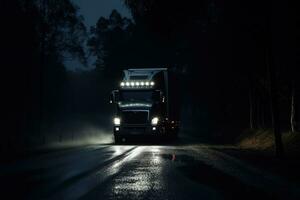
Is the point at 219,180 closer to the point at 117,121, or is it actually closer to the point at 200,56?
the point at 117,121

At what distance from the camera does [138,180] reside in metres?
14.2

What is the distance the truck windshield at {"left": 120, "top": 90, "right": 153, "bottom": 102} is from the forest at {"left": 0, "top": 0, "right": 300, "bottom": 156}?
3.59ft

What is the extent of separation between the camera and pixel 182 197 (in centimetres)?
1116

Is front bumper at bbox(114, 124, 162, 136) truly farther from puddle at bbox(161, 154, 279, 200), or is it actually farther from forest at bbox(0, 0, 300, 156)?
puddle at bbox(161, 154, 279, 200)

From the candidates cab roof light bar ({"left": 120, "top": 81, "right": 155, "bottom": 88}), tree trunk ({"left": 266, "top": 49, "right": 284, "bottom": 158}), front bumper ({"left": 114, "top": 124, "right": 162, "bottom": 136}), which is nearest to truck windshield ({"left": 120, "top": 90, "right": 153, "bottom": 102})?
cab roof light bar ({"left": 120, "top": 81, "right": 155, "bottom": 88})

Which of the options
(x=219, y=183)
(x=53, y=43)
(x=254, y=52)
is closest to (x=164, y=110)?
(x=254, y=52)

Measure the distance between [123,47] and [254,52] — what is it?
5350cm

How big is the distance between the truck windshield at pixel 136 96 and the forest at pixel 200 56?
3.59 ft

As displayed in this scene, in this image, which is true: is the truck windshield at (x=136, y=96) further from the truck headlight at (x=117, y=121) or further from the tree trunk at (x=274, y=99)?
the tree trunk at (x=274, y=99)

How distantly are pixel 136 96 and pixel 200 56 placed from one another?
58.9 feet

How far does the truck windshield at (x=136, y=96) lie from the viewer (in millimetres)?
35438

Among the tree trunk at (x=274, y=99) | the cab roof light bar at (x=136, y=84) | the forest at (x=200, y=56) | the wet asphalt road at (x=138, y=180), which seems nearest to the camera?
the wet asphalt road at (x=138, y=180)

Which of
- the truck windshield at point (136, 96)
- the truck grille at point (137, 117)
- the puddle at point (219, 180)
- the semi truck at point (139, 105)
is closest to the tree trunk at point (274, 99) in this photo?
the puddle at point (219, 180)

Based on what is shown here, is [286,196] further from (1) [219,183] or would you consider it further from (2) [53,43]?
(2) [53,43]
